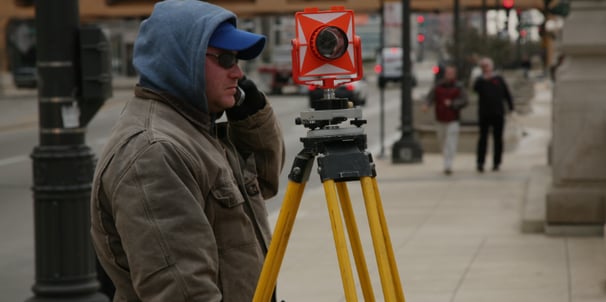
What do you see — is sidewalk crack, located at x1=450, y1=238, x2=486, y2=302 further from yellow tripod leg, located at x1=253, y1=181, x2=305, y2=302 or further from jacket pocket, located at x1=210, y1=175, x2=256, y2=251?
jacket pocket, located at x1=210, y1=175, x2=256, y2=251

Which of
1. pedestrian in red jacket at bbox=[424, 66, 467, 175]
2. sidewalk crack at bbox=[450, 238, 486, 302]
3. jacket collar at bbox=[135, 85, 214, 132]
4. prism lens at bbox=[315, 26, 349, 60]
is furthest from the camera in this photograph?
pedestrian in red jacket at bbox=[424, 66, 467, 175]

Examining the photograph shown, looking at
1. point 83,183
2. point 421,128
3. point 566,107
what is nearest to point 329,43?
point 83,183

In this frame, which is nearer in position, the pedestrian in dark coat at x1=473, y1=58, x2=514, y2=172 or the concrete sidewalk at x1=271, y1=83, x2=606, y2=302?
the concrete sidewalk at x1=271, y1=83, x2=606, y2=302

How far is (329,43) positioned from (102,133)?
25461 millimetres

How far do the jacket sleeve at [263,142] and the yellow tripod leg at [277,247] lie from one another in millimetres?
276

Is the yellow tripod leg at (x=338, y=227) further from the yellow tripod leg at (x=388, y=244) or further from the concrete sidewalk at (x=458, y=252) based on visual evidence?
the concrete sidewalk at (x=458, y=252)

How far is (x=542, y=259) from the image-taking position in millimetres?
10133

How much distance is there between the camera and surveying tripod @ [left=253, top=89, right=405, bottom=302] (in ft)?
10.7

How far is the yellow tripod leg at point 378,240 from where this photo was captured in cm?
326

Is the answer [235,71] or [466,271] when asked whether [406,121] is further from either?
[235,71]

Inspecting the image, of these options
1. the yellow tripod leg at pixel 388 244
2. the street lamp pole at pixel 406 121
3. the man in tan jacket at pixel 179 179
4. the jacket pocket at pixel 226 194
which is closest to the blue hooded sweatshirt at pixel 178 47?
the man in tan jacket at pixel 179 179

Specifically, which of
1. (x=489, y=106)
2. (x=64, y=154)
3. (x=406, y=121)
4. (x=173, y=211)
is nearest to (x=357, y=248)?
(x=173, y=211)

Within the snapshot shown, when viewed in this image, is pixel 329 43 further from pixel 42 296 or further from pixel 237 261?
pixel 42 296

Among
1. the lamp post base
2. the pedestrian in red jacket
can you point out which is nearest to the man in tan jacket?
the lamp post base
